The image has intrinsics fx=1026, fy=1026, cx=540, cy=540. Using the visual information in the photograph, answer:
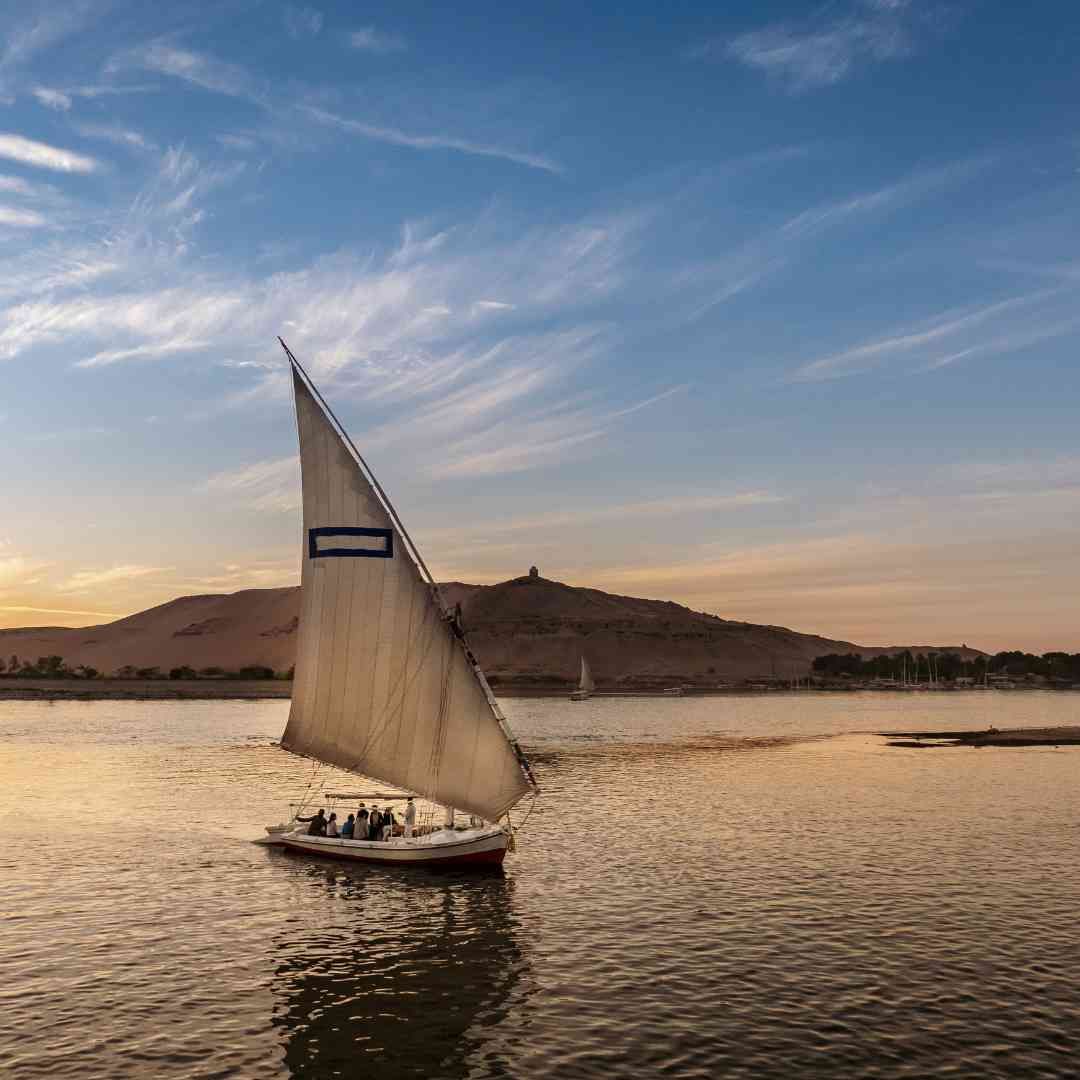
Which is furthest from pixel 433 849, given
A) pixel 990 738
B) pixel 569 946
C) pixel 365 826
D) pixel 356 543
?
pixel 990 738

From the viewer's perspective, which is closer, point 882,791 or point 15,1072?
point 15,1072

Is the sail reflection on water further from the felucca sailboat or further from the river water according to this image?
the felucca sailboat

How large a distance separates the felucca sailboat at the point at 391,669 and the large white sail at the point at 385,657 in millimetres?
42

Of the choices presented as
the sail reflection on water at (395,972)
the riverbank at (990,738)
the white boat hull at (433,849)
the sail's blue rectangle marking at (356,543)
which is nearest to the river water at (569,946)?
the sail reflection on water at (395,972)

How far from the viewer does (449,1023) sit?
86.7ft

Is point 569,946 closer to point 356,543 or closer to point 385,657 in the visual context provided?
point 385,657

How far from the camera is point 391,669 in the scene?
42.5 metres

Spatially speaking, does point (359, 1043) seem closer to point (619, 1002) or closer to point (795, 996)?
point (619, 1002)

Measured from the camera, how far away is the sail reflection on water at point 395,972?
960 inches

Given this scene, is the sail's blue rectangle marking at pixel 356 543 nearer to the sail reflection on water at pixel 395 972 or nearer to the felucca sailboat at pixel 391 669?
the felucca sailboat at pixel 391 669

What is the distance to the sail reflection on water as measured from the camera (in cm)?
2439

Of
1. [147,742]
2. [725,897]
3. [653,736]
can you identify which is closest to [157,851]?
[725,897]

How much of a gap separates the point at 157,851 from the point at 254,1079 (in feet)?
100

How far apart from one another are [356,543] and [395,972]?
58.0ft
